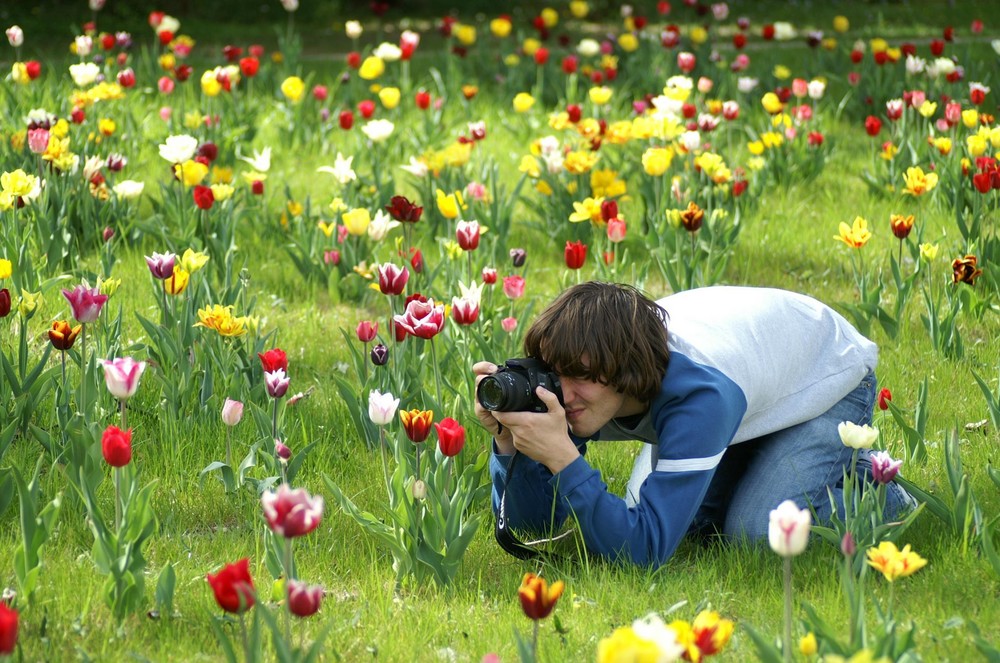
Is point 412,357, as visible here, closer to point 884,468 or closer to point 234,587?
point 884,468

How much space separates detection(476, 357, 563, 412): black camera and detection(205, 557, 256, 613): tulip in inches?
29.5

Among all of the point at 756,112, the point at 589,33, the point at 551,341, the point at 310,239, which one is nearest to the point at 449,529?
the point at 551,341

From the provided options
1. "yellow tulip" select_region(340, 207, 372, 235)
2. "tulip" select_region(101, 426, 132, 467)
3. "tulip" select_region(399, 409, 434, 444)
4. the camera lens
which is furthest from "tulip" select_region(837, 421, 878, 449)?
"yellow tulip" select_region(340, 207, 372, 235)

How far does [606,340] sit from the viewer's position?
99.1 inches

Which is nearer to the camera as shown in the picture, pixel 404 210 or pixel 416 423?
pixel 416 423

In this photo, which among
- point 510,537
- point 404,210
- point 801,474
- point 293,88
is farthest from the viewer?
point 293,88

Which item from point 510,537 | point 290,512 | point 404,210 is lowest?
point 510,537

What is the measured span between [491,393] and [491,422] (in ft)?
0.72

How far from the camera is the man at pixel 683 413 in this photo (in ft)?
8.34

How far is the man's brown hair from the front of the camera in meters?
2.52

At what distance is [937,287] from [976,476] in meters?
1.56

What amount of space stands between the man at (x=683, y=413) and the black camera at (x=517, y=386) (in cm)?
3

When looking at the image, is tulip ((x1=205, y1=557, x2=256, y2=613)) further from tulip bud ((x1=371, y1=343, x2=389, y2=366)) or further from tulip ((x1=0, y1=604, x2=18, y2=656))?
tulip bud ((x1=371, y1=343, x2=389, y2=366))

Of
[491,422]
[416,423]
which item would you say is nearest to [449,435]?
[416,423]
